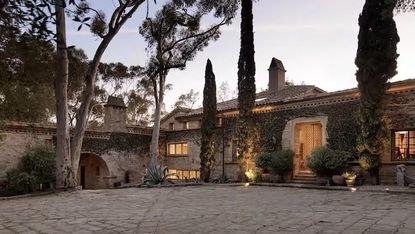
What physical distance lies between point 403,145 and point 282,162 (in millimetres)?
4706

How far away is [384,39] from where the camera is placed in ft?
44.2

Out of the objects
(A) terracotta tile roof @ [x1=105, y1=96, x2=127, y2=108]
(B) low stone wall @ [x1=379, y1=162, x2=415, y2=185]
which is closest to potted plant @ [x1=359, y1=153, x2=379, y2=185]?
(B) low stone wall @ [x1=379, y1=162, x2=415, y2=185]

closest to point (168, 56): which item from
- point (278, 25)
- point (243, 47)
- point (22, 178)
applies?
point (243, 47)

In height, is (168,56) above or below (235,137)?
above

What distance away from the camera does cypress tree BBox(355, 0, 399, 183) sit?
13375 millimetres

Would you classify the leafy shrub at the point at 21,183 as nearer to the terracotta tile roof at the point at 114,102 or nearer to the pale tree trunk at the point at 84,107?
the pale tree trunk at the point at 84,107

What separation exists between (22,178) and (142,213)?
7.98 metres

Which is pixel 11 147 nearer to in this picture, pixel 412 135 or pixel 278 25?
pixel 278 25

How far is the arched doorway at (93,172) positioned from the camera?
69.7 feet

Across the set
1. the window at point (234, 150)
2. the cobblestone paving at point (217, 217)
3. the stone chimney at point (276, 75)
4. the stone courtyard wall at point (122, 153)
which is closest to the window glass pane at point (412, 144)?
the cobblestone paving at point (217, 217)

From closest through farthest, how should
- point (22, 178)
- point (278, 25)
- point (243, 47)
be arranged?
point (22, 178), point (278, 25), point (243, 47)

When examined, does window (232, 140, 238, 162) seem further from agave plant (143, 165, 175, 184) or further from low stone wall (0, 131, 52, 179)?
low stone wall (0, 131, 52, 179)

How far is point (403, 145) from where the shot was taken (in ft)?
45.1

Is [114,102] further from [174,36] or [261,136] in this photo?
[261,136]
